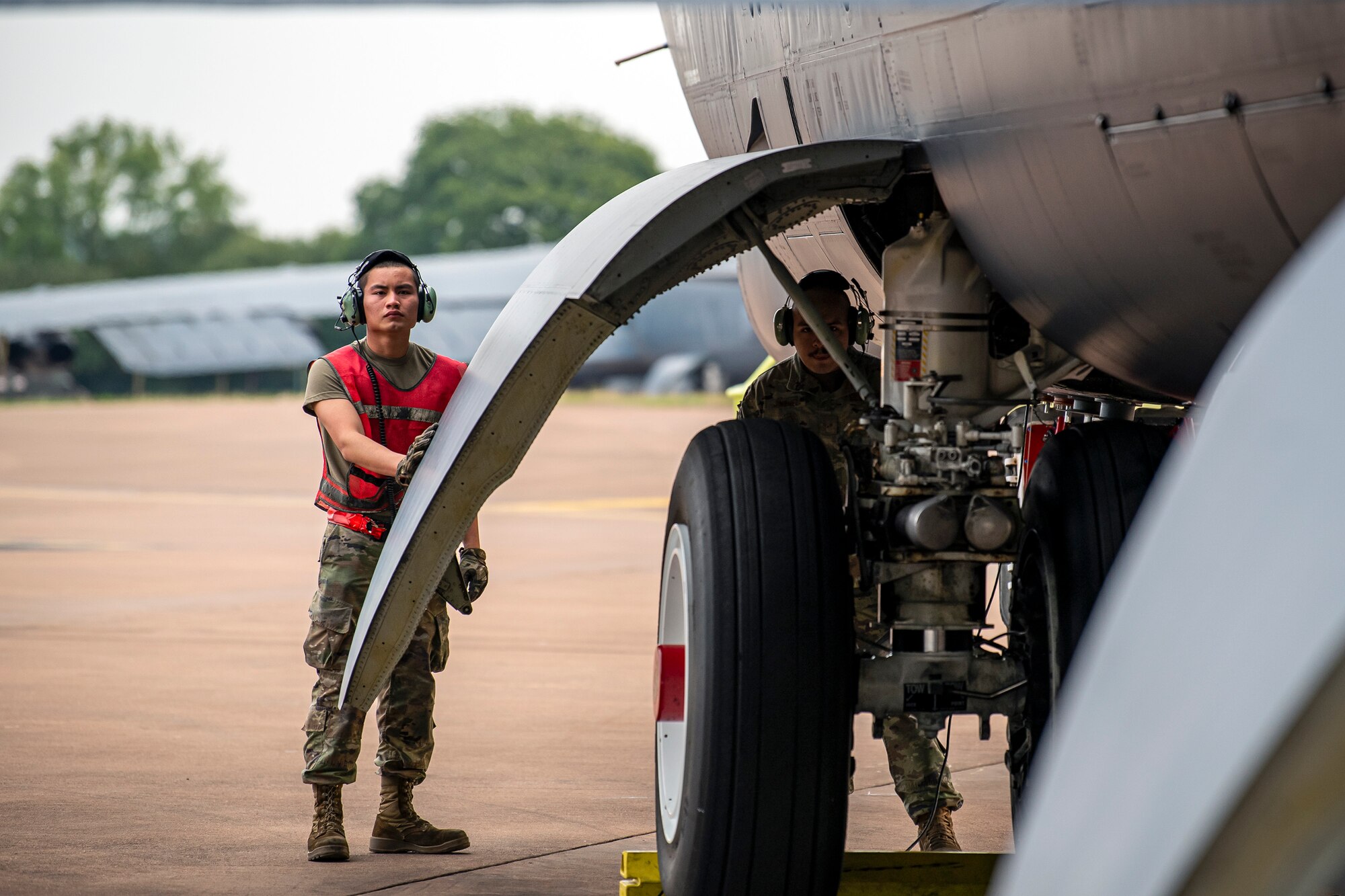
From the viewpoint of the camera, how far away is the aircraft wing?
368 centimetres

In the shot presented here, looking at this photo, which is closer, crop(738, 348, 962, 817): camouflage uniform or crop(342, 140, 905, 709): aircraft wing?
crop(342, 140, 905, 709): aircraft wing

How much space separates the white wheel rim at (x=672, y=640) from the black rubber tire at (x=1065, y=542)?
85 cm

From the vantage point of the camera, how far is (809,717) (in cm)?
351

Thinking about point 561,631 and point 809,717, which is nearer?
point 809,717

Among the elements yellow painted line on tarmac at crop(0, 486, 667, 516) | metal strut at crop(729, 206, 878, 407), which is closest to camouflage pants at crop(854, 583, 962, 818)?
metal strut at crop(729, 206, 878, 407)

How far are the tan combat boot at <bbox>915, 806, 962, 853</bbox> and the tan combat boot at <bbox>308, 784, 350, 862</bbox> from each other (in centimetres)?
175

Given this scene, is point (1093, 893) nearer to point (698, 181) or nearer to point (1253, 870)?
point (1253, 870)

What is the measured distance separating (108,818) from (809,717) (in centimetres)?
277

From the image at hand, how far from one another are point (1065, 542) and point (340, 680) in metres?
2.22

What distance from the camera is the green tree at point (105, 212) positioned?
226 ft

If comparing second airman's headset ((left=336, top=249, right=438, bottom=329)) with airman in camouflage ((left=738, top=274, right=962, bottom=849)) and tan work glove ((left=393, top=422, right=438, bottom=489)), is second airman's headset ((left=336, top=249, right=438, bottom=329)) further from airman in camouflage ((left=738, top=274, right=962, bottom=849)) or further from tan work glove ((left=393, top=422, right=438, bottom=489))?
airman in camouflage ((left=738, top=274, right=962, bottom=849))

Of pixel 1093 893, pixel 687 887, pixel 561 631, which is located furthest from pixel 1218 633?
pixel 561 631

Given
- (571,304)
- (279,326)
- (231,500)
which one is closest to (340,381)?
(571,304)

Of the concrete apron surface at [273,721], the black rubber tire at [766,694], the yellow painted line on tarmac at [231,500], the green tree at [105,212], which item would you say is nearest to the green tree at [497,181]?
the green tree at [105,212]
